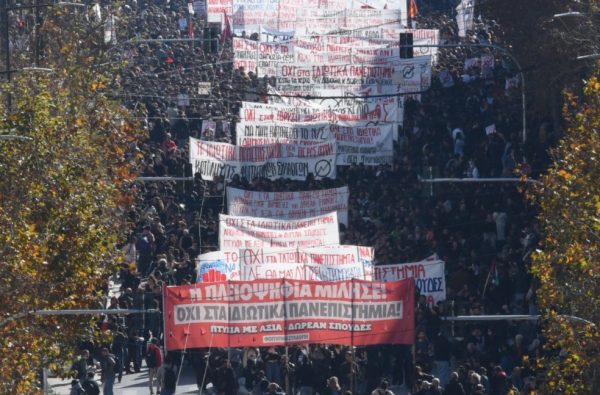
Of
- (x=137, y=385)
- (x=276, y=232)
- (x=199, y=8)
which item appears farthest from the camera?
(x=199, y=8)

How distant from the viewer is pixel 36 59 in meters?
46.8

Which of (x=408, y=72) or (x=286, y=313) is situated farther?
(x=408, y=72)

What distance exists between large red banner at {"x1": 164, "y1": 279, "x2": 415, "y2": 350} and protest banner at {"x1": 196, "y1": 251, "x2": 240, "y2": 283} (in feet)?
13.2

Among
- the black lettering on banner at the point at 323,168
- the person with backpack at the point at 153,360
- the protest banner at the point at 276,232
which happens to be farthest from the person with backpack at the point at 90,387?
the black lettering on banner at the point at 323,168

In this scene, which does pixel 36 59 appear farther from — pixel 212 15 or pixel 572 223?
pixel 212 15

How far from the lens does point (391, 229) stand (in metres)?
47.2

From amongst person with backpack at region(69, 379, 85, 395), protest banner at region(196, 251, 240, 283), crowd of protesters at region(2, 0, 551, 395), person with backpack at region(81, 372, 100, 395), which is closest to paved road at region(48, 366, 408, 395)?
crowd of protesters at region(2, 0, 551, 395)

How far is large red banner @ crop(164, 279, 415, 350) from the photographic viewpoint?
35.0 m

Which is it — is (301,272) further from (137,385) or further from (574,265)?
(574,265)

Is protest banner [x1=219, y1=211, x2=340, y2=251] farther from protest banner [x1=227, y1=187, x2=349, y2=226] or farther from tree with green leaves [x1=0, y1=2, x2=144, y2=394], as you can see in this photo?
protest banner [x1=227, y1=187, x2=349, y2=226]

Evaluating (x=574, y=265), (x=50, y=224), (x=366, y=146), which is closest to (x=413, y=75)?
(x=366, y=146)

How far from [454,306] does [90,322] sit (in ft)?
19.5

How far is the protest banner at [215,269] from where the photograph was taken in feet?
129

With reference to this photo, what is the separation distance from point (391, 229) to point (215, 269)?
8090 mm
